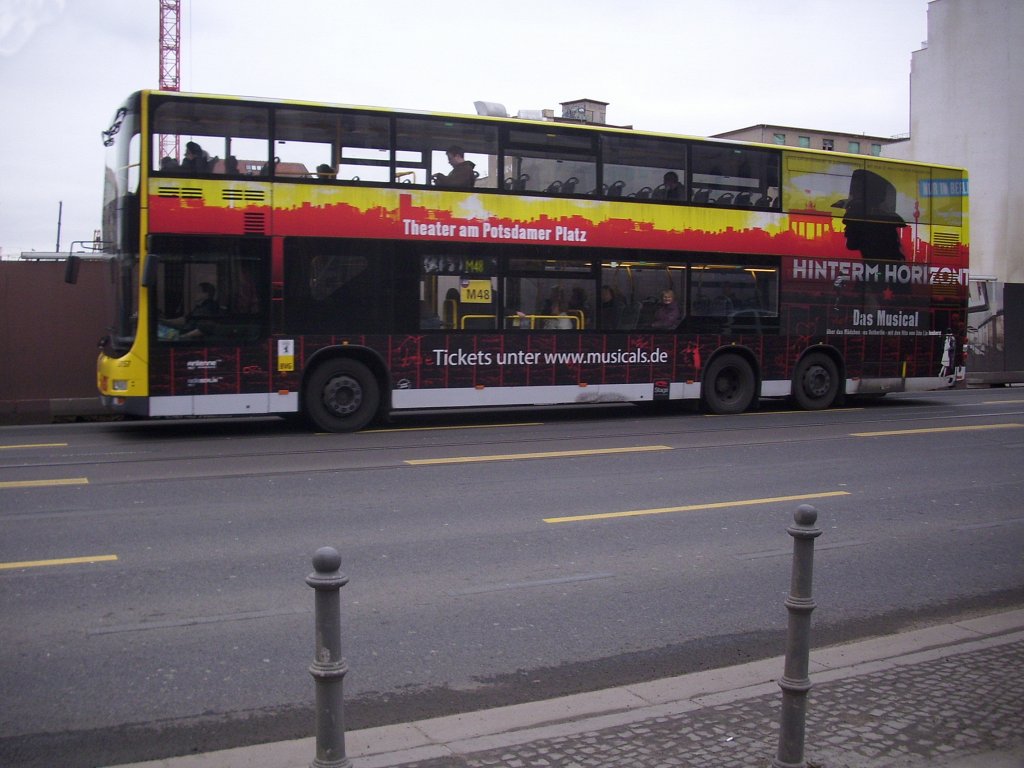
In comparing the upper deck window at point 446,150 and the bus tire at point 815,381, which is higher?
the upper deck window at point 446,150

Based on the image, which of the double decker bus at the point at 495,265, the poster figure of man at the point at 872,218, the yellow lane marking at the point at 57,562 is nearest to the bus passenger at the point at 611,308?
the double decker bus at the point at 495,265

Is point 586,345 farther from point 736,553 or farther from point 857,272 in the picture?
point 736,553

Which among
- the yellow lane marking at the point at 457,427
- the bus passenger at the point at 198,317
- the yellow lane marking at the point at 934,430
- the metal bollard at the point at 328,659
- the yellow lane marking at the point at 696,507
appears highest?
the bus passenger at the point at 198,317

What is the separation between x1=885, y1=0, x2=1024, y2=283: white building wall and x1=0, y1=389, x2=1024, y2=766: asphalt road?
1538 inches

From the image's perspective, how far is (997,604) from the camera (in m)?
6.79

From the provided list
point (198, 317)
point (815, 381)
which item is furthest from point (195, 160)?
point (815, 381)

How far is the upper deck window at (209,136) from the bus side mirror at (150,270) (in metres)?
1.24

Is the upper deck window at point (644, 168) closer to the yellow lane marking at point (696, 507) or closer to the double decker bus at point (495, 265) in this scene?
the double decker bus at point (495, 265)

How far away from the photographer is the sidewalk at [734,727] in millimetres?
4145

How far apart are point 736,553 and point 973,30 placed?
49165mm

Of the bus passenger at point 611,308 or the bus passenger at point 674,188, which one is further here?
the bus passenger at point 674,188

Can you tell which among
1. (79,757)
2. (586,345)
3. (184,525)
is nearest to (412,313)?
(586,345)

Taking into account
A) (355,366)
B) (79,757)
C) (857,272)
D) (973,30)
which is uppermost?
(973,30)

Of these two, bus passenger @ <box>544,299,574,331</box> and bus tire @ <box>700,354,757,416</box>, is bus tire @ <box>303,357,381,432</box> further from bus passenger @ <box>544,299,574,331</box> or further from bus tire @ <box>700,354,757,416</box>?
bus tire @ <box>700,354,757,416</box>
